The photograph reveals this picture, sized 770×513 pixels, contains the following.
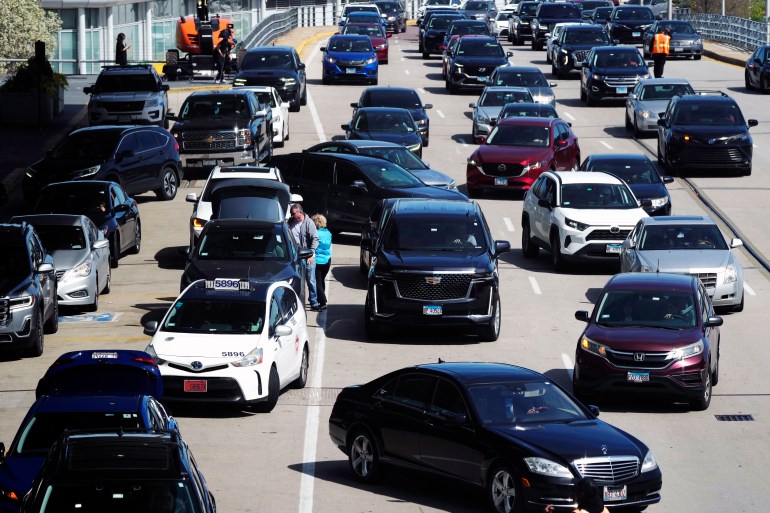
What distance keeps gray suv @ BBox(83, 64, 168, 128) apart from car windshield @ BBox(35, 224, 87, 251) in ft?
45.0

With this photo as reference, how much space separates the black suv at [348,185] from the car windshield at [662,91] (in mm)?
13793

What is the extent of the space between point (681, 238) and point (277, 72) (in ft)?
74.7

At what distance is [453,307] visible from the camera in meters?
22.8

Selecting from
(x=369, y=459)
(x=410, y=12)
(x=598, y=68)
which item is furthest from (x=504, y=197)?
(x=410, y=12)

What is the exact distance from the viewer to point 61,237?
25.8m

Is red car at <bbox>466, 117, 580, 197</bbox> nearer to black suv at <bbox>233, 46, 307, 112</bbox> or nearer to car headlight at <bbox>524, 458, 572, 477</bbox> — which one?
black suv at <bbox>233, 46, 307, 112</bbox>

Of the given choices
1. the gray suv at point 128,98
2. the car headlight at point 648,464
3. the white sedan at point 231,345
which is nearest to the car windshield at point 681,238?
the white sedan at point 231,345

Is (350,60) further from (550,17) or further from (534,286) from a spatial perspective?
(534,286)

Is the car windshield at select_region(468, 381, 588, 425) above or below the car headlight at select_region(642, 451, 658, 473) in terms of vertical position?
above

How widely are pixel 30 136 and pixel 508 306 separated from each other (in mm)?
21553

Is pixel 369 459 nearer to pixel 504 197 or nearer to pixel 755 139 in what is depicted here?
pixel 504 197

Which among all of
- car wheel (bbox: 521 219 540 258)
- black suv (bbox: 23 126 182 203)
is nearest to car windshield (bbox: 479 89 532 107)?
black suv (bbox: 23 126 182 203)

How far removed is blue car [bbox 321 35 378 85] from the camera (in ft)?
179

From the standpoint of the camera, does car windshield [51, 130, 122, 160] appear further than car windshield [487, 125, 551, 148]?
No
